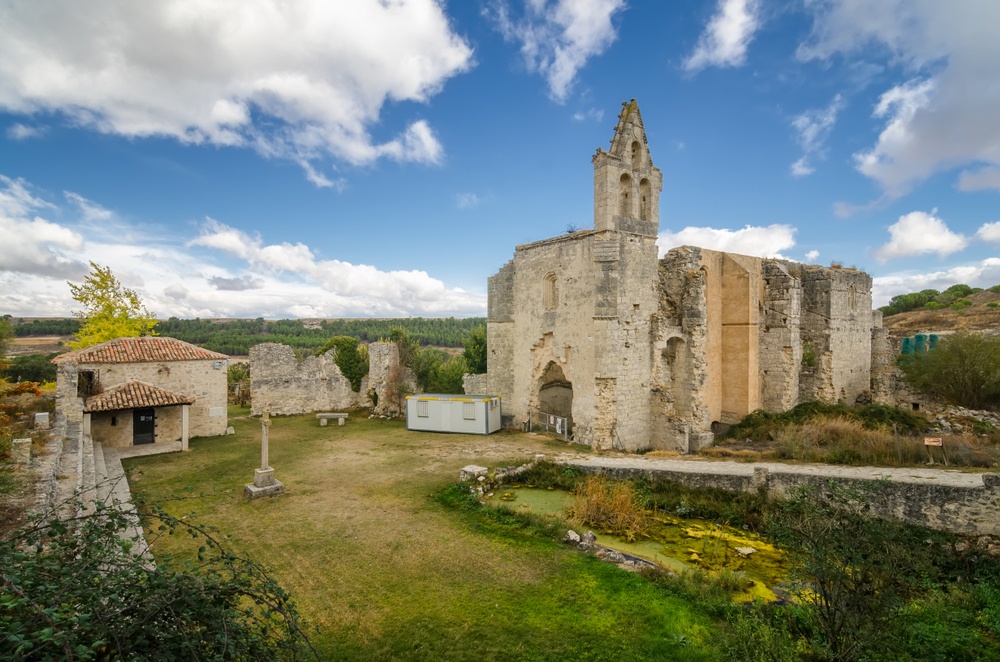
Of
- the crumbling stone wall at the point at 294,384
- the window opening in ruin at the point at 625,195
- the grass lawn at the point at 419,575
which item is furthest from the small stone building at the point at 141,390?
the window opening in ruin at the point at 625,195

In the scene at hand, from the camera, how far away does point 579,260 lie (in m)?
16.6

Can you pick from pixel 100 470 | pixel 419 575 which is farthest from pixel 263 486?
pixel 419 575

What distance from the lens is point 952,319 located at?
99.5 feet

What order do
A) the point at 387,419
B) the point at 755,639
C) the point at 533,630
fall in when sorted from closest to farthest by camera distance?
the point at 755,639
the point at 533,630
the point at 387,419

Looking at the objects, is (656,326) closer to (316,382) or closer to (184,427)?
(184,427)

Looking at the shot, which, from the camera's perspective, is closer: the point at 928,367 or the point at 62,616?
the point at 62,616

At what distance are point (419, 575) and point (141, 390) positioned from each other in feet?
44.8

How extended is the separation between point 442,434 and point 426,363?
6.91m

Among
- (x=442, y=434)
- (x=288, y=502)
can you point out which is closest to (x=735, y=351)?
(x=442, y=434)

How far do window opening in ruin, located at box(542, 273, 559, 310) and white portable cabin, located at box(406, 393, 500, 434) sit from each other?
4146mm

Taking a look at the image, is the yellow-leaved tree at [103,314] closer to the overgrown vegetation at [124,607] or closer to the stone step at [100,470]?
the stone step at [100,470]

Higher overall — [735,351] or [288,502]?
[735,351]

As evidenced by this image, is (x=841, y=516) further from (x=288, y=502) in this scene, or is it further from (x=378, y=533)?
(x=288, y=502)

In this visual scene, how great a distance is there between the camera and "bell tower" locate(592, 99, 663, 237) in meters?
16.0
